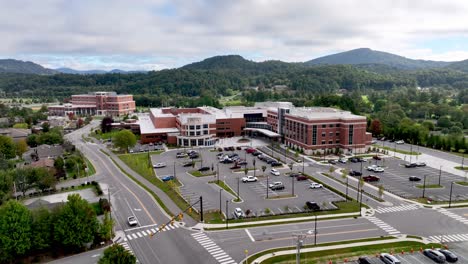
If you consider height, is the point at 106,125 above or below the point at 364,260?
above

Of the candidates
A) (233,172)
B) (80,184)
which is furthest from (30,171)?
(233,172)

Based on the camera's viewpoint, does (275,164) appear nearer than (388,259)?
No

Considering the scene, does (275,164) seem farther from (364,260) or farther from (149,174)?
(364,260)

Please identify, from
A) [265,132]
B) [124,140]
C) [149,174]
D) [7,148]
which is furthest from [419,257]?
[7,148]

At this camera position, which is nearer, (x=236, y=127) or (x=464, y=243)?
(x=464, y=243)

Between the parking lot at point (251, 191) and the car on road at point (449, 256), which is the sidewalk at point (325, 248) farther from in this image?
the parking lot at point (251, 191)

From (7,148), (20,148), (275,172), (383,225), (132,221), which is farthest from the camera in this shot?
(20,148)

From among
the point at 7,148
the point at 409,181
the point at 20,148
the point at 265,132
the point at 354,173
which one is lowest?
the point at 409,181

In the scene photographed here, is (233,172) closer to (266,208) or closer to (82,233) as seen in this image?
(266,208)
